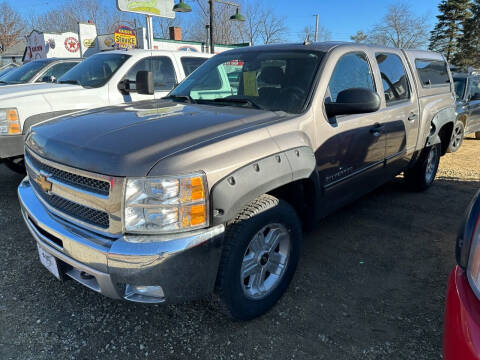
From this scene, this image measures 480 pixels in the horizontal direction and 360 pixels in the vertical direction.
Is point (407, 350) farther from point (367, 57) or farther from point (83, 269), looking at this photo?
point (367, 57)

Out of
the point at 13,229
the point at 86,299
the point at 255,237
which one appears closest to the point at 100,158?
the point at 255,237

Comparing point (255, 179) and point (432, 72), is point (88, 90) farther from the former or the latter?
point (432, 72)

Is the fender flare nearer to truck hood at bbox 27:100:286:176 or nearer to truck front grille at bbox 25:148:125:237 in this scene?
truck hood at bbox 27:100:286:176

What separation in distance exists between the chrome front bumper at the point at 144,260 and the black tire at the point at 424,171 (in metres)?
3.69

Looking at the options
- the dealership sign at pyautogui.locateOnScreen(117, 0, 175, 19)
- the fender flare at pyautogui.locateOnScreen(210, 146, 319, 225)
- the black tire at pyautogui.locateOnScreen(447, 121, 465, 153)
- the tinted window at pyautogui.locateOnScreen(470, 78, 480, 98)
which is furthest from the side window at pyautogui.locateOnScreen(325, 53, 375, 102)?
the dealership sign at pyautogui.locateOnScreen(117, 0, 175, 19)

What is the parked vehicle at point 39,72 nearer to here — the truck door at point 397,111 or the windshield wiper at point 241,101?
the windshield wiper at point 241,101

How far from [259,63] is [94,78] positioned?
3.14m

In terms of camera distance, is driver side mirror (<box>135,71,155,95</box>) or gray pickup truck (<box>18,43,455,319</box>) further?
driver side mirror (<box>135,71,155,95</box>)

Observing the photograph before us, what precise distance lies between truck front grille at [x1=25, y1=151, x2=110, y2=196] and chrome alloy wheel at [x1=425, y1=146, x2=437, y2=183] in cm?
433

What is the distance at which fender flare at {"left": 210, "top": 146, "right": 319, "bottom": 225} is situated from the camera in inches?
75.2

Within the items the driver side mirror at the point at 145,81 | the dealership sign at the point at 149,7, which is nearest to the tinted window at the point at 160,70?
the driver side mirror at the point at 145,81

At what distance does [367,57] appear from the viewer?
334cm

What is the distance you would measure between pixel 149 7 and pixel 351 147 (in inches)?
410

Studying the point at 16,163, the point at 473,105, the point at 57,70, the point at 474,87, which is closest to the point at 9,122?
the point at 16,163
